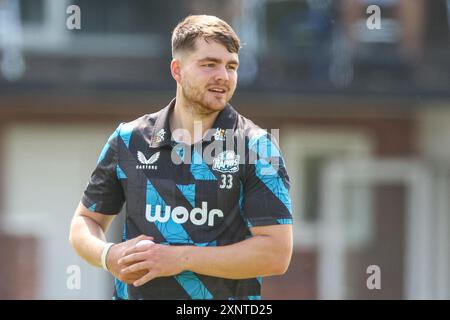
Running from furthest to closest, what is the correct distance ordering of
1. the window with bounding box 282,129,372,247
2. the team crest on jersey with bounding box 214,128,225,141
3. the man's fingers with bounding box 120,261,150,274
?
the window with bounding box 282,129,372,247 < the team crest on jersey with bounding box 214,128,225,141 < the man's fingers with bounding box 120,261,150,274

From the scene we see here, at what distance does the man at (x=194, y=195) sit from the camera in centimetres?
432

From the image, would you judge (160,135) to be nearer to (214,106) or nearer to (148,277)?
(214,106)

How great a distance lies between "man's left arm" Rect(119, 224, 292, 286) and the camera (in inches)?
169

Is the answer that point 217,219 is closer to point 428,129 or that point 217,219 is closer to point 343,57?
point 343,57

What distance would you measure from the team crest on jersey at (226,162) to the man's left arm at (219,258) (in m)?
0.29

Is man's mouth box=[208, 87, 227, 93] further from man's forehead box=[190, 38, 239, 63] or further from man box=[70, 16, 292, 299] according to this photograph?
man's forehead box=[190, 38, 239, 63]

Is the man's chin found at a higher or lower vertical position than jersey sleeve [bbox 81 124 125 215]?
higher

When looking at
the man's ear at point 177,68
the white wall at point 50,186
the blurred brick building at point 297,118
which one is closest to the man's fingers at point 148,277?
the man's ear at point 177,68

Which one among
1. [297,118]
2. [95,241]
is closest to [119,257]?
[95,241]

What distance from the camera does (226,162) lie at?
4.45 metres

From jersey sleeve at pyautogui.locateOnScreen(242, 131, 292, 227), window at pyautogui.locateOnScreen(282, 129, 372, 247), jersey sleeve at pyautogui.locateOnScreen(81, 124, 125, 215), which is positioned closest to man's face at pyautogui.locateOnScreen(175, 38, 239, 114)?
jersey sleeve at pyautogui.locateOnScreen(242, 131, 292, 227)

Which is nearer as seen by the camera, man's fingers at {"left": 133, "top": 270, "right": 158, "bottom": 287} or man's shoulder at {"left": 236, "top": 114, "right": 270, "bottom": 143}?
man's fingers at {"left": 133, "top": 270, "right": 158, "bottom": 287}

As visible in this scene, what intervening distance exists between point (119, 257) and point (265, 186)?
68 centimetres
